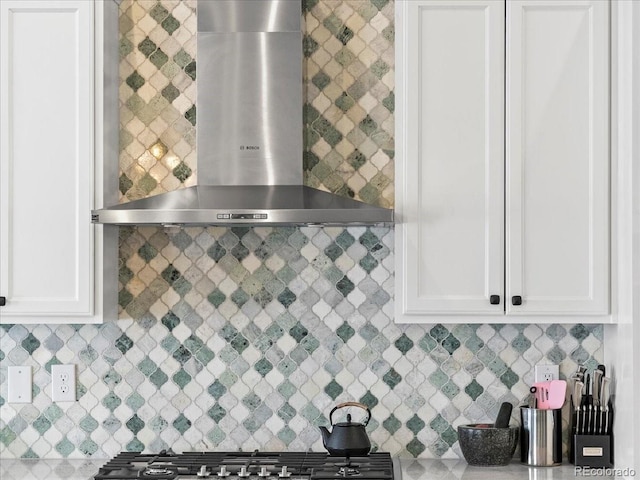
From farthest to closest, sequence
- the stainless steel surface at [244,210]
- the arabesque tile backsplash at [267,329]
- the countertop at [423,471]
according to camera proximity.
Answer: the arabesque tile backsplash at [267,329] → the countertop at [423,471] → the stainless steel surface at [244,210]

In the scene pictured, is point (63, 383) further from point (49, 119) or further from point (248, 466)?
point (49, 119)

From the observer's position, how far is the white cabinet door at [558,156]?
2.78 m

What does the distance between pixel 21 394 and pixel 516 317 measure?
70.6 inches

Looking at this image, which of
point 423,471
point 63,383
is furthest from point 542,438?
point 63,383

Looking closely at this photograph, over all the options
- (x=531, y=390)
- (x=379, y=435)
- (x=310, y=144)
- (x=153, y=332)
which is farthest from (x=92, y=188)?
(x=531, y=390)

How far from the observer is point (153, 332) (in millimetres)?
3092

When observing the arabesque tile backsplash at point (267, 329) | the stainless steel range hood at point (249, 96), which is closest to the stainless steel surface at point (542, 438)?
the arabesque tile backsplash at point (267, 329)

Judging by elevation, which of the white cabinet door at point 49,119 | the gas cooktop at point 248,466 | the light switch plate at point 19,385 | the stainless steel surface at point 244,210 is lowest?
the gas cooktop at point 248,466

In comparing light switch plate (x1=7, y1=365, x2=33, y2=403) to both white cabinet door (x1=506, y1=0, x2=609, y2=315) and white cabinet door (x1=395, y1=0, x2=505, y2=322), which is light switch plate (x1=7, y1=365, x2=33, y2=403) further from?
white cabinet door (x1=506, y1=0, x2=609, y2=315)

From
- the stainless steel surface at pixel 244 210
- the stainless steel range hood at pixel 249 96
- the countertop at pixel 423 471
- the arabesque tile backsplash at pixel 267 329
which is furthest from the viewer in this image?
the arabesque tile backsplash at pixel 267 329

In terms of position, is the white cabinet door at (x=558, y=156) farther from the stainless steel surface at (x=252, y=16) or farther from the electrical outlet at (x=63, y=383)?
the electrical outlet at (x=63, y=383)

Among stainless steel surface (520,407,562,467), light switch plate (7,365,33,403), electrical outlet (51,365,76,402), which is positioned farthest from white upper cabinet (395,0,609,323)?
light switch plate (7,365,33,403)

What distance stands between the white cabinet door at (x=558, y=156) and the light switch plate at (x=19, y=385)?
5.74ft

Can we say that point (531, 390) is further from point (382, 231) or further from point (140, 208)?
point (140, 208)
